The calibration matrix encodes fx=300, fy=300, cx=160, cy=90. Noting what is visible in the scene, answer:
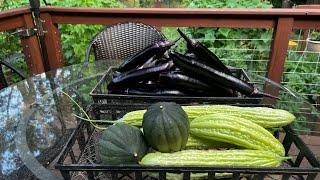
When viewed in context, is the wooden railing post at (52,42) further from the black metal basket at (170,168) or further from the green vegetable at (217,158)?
the green vegetable at (217,158)

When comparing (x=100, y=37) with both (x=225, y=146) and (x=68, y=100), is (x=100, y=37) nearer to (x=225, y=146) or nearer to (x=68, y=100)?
(x=68, y=100)

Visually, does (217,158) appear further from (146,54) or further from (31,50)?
(31,50)

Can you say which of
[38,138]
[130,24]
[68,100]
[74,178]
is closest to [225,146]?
[74,178]

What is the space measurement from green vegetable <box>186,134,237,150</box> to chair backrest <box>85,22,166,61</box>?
152 cm

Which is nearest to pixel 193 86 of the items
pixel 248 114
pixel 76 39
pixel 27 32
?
pixel 248 114

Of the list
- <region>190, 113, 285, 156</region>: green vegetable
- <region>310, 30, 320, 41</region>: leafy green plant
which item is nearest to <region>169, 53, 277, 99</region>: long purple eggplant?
<region>190, 113, 285, 156</region>: green vegetable

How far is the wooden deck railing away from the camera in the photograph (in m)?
2.14

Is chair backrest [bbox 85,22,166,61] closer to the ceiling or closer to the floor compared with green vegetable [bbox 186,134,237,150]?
closer to the floor

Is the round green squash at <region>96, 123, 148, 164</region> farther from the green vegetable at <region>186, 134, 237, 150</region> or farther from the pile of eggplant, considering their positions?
the pile of eggplant

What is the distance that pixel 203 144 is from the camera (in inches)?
32.6

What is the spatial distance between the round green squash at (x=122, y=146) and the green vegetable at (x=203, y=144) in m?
0.13

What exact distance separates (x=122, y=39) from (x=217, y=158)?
68.2 inches

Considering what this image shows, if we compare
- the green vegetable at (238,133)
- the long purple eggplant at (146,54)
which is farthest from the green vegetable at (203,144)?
the long purple eggplant at (146,54)

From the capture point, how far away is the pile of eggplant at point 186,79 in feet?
3.53
